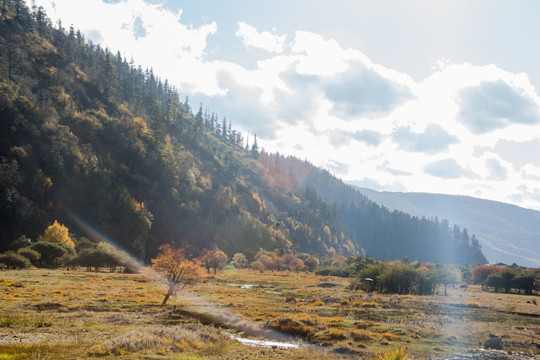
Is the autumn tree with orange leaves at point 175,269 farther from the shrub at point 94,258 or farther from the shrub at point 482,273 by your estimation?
the shrub at point 482,273

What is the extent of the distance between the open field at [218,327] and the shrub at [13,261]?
2958 centimetres

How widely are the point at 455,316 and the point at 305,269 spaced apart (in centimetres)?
13016

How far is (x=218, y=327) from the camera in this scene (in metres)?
38.2

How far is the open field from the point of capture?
23909 millimetres

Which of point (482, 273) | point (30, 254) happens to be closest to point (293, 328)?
point (30, 254)

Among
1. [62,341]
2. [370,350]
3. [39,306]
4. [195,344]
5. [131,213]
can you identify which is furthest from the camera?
[131,213]

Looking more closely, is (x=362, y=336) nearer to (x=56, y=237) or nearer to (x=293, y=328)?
(x=293, y=328)

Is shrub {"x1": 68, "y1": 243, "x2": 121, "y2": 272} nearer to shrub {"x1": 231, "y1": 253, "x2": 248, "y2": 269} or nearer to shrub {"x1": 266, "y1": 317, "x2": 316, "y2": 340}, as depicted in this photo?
shrub {"x1": 231, "y1": 253, "x2": 248, "y2": 269}

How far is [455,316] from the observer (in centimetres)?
5088

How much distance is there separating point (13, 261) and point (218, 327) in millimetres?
72660

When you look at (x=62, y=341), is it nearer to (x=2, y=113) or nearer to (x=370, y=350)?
(x=370, y=350)

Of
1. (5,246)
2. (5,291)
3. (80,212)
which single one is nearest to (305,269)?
(80,212)

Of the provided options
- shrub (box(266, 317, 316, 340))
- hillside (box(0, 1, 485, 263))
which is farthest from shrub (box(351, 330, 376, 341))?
hillside (box(0, 1, 485, 263))

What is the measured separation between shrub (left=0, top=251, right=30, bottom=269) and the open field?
29.6 m
